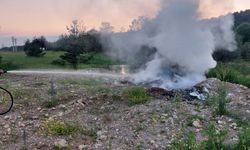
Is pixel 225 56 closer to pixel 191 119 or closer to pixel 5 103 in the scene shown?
pixel 5 103

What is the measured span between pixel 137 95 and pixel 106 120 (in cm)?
166

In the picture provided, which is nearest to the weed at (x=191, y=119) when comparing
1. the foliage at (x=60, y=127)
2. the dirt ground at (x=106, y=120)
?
the dirt ground at (x=106, y=120)

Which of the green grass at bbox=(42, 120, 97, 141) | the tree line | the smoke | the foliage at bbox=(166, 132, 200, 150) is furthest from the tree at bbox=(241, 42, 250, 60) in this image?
the foliage at bbox=(166, 132, 200, 150)

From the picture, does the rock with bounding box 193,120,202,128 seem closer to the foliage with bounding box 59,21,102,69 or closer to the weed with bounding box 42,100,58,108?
the weed with bounding box 42,100,58,108

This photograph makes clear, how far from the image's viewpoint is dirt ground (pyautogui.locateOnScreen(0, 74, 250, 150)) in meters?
8.94

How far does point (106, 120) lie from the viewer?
396 inches

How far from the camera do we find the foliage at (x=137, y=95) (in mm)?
11188

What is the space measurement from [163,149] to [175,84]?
4.92 m

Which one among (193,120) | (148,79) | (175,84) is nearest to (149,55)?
(148,79)

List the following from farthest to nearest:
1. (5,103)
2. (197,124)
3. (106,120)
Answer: (5,103), (106,120), (197,124)

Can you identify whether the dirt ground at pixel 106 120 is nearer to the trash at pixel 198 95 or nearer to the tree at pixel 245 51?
the trash at pixel 198 95

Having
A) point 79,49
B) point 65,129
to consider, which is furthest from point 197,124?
point 79,49

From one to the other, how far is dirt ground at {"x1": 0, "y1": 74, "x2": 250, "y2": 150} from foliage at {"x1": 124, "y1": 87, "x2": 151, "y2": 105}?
143 mm

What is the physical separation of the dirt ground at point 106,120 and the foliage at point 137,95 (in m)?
0.14
